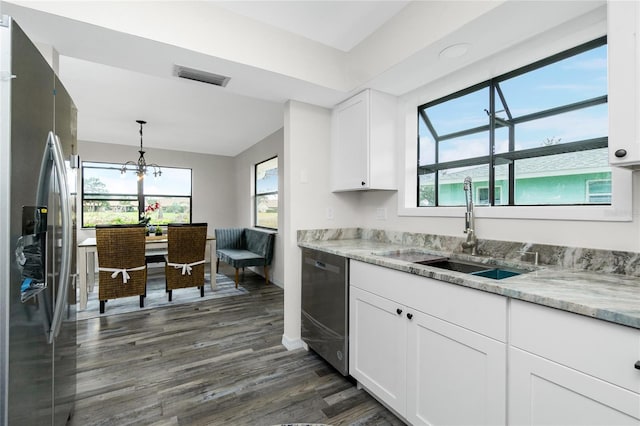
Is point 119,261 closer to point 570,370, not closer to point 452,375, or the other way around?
point 452,375

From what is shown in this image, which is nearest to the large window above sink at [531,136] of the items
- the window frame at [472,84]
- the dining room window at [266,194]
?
the window frame at [472,84]

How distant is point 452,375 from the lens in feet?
4.34

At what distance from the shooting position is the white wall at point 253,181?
14.9 feet

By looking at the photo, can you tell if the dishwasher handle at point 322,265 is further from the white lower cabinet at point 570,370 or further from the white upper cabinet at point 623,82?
the white upper cabinet at point 623,82

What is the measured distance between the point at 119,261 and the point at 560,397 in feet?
13.1

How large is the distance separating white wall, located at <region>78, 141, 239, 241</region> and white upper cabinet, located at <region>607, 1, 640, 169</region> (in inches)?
254

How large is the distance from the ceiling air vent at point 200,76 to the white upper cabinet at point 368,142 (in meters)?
1.04

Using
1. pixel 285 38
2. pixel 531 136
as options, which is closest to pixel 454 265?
pixel 531 136

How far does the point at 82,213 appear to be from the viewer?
5.47 metres

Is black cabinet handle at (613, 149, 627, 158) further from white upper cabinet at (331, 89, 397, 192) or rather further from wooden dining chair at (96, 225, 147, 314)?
wooden dining chair at (96, 225, 147, 314)

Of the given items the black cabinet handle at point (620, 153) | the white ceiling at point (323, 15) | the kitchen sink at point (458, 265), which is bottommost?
the kitchen sink at point (458, 265)

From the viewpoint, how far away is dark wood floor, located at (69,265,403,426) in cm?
172

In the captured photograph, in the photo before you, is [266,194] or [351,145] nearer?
[351,145]

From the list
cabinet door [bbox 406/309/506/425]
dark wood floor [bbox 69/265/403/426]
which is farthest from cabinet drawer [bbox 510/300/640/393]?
dark wood floor [bbox 69/265/403/426]
